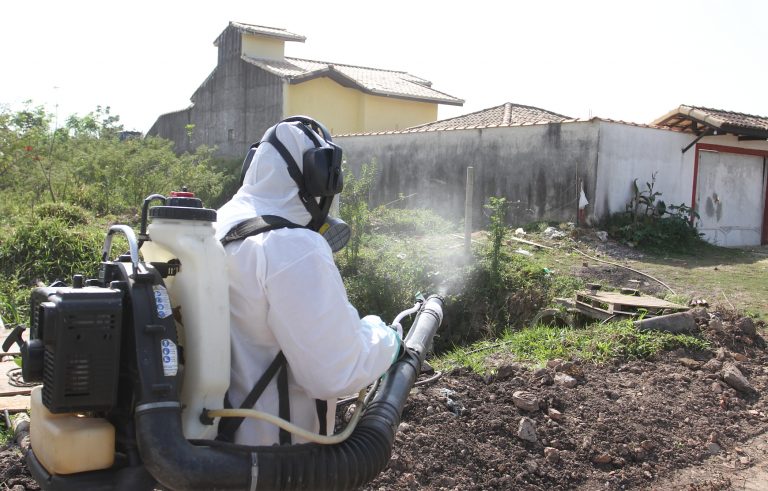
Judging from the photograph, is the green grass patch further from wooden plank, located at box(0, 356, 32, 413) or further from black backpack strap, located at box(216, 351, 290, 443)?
black backpack strap, located at box(216, 351, 290, 443)

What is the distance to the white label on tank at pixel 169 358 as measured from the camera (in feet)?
6.16

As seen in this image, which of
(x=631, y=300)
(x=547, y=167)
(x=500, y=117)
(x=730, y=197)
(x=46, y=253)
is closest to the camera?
(x=631, y=300)

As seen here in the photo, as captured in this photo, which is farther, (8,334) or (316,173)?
(8,334)

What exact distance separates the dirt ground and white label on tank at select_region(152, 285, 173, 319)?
6.91 feet

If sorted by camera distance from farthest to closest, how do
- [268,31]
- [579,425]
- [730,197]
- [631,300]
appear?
[268,31] → [730,197] → [631,300] → [579,425]

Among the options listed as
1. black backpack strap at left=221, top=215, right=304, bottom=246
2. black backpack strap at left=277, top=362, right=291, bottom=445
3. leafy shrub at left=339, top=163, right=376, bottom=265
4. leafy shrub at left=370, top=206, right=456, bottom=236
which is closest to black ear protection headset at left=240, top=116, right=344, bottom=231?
black backpack strap at left=221, top=215, right=304, bottom=246

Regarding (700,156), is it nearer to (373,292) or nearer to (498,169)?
(498,169)

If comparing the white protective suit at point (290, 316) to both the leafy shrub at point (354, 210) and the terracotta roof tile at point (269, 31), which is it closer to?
the leafy shrub at point (354, 210)

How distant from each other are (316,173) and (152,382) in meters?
0.86

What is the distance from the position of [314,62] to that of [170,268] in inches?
1076

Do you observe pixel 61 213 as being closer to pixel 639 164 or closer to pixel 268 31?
pixel 639 164

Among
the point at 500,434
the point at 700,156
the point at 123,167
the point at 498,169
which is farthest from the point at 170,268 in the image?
the point at 700,156

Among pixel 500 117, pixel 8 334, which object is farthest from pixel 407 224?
pixel 500 117

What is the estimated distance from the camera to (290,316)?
79.6 inches
